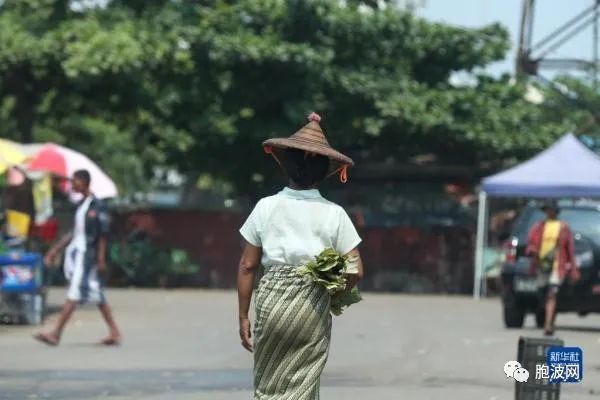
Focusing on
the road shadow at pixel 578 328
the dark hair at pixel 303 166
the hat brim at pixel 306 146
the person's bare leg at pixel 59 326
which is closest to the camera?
the hat brim at pixel 306 146

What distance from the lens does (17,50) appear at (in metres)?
31.6

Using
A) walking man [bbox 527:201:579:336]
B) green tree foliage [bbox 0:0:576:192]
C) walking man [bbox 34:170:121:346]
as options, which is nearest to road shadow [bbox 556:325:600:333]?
walking man [bbox 527:201:579:336]

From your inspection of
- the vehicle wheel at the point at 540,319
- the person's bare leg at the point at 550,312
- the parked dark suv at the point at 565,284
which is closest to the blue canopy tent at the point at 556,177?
the parked dark suv at the point at 565,284

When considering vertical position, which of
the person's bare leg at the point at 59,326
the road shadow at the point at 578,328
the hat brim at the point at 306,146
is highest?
the hat brim at the point at 306,146

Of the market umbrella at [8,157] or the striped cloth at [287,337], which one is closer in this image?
the striped cloth at [287,337]

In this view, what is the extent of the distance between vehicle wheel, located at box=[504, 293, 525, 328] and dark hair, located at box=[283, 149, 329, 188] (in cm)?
1394

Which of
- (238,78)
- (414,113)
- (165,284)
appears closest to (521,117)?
(414,113)

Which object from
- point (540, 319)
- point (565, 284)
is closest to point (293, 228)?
point (565, 284)

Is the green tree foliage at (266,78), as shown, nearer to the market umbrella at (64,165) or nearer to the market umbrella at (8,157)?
the market umbrella at (64,165)

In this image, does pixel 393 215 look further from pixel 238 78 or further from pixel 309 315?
pixel 309 315

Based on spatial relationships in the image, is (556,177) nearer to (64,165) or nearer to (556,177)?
(556,177)

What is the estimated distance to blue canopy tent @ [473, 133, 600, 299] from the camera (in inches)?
1030

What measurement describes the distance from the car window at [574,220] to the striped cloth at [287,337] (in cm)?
1414

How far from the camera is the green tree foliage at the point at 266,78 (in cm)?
3219
